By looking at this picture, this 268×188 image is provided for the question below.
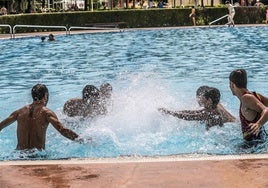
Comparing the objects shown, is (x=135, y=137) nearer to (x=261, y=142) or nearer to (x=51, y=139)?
(x=51, y=139)

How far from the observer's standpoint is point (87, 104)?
8.59 meters

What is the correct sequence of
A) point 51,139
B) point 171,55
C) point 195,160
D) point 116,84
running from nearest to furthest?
point 195,160 < point 51,139 < point 116,84 < point 171,55

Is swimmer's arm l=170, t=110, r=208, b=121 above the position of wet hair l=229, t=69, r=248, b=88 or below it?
below

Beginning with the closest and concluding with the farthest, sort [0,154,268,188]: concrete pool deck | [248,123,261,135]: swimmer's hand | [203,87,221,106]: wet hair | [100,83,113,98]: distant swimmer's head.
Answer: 1. [0,154,268,188]: concrete pool deck
2. [248,123,261,135]: swimmer's hand
3. [203,87,221,106]: wet hair
4. [100,83,113,98]: distant swimmer's head

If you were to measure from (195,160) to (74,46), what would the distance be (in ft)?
69.3

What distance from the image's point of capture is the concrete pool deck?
446 centimetres

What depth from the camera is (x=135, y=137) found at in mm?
8664

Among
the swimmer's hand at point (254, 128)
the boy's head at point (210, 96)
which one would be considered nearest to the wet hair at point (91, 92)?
the boy's head at point (210, 96)

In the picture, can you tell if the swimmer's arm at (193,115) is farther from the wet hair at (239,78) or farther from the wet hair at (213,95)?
the wet hair at (239,78)

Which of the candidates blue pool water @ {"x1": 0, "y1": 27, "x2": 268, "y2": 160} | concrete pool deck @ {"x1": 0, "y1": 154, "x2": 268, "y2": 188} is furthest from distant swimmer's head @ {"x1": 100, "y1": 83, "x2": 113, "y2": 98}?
concrete pool deck @ {"x1": 0, "y1": 154, "x2": 268, "y2": 188}

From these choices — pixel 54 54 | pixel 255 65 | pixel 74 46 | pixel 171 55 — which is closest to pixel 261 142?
pixel 255 65

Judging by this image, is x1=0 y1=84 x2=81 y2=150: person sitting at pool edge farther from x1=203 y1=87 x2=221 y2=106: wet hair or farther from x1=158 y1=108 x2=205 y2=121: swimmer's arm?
x1=203 y1=87 x2=221 y2=106: wet hair

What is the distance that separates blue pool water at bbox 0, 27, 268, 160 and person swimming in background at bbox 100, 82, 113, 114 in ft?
0.78

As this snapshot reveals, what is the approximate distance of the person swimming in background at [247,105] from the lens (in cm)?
645
